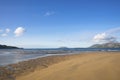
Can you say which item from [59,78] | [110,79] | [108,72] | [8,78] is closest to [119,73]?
[108,72]

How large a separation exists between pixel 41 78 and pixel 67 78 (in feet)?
4.71

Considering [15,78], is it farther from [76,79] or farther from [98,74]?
[98,74]

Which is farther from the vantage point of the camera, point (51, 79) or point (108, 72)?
point (108, 72)

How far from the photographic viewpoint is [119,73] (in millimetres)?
10727

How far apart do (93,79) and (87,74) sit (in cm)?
111

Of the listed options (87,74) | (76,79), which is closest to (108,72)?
(87,74)

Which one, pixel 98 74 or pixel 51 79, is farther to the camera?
pixel 98 74

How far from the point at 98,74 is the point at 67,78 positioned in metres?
1.94

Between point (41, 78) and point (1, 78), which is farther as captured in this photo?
point (1, 78)

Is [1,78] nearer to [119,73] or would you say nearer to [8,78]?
[8,78]

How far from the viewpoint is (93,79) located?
967 cm

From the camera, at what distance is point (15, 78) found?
1111 centimetres

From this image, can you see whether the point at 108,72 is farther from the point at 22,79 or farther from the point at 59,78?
the point at 22,79

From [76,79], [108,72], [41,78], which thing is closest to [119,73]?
[108,72]
